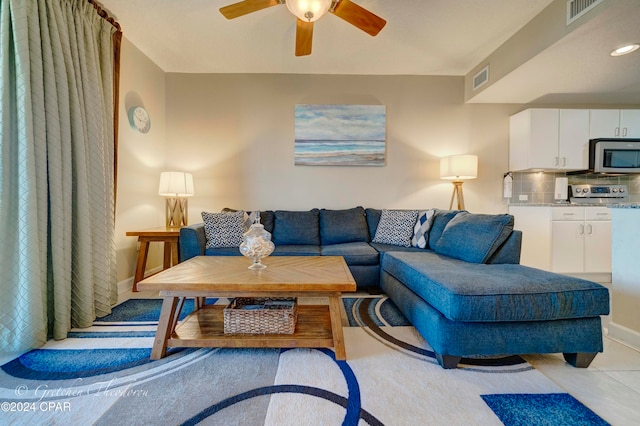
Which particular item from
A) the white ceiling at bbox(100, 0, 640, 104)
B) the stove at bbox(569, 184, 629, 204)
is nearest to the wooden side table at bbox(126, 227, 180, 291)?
the white ceiling at bbox(100, 0, 640, 104)

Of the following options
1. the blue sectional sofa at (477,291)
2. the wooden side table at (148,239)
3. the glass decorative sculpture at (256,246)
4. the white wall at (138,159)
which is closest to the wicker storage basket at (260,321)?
the glass decorative sculpture at (256,246)

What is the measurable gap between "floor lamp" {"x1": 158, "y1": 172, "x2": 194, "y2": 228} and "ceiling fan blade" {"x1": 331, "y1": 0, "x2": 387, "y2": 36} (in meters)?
2.19

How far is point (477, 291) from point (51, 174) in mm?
2494

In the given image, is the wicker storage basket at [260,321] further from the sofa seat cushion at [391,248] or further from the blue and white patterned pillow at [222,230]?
the sofa seat cushion at [391,248]

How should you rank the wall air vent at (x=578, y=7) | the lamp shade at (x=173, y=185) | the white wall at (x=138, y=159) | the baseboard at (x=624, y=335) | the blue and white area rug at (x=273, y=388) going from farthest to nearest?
the lamp shade at (x=173, y=185)
the white wall at (x=138, y=159)
the wall air vent at (x=578, y=7)
the baseboard at (x=624, y=335)
the blue and white area rug at (x=273, y=388)

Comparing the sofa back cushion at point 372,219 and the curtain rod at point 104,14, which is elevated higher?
the curtain rod at point 104,14

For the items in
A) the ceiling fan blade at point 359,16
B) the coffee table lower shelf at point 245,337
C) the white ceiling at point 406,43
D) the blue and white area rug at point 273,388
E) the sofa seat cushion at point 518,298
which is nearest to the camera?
the blue and white area rug at point 273,388

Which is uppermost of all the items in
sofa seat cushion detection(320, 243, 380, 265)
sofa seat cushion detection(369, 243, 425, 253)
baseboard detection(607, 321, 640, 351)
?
sofa seat cushion detection(369, 243, 425, 253)

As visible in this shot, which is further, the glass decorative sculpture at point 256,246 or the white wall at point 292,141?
the white wall at point 292,141

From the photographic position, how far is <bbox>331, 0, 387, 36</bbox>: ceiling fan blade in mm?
1726

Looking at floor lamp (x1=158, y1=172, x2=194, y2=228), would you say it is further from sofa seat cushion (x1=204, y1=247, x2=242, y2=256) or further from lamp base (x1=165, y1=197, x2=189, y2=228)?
sofa seat cushion (x1=204, y1=247, x2=242, y2=256)

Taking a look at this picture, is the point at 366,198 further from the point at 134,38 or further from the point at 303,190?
the point at 134,38

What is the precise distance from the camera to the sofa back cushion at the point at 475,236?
1833 millimetres

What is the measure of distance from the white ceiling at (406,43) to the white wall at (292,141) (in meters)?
0.19
